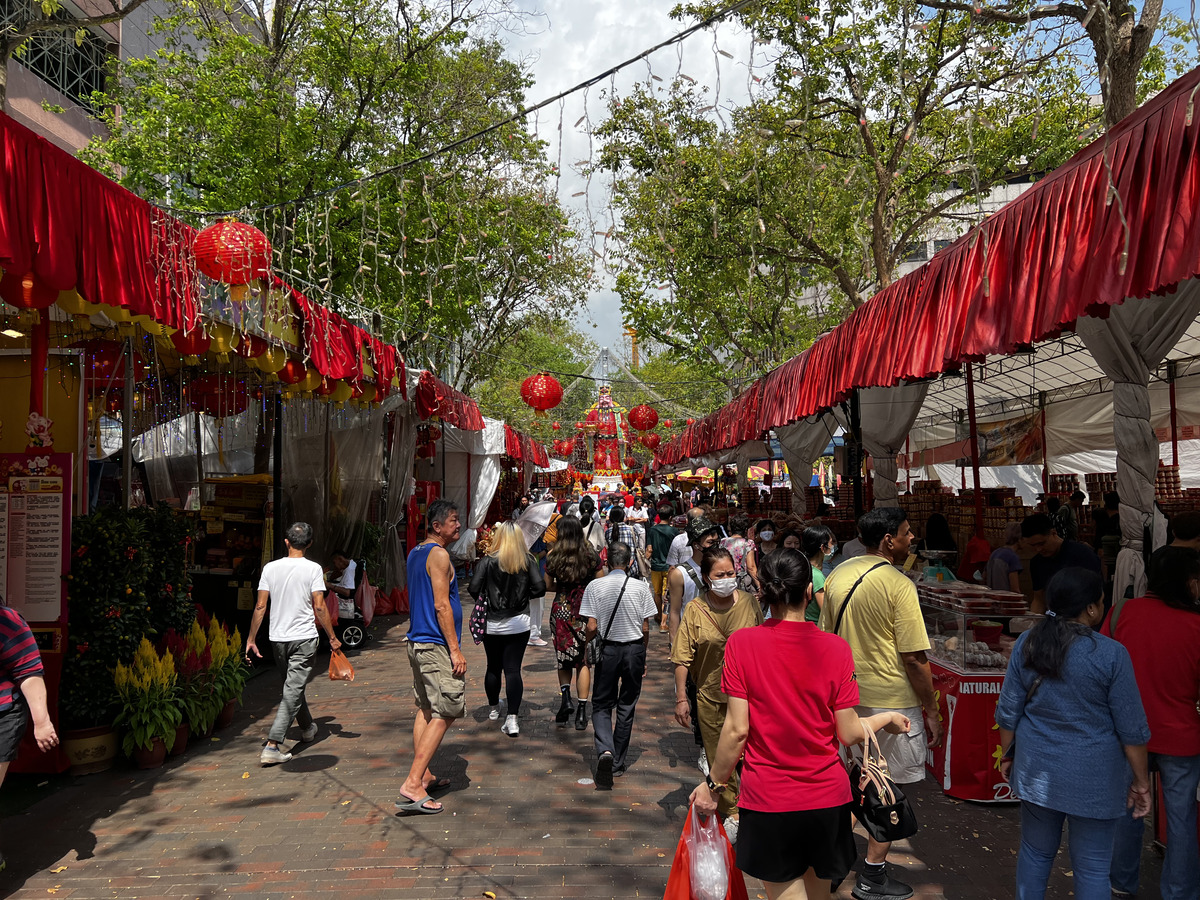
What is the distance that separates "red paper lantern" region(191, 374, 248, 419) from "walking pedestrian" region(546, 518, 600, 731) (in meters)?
5.11

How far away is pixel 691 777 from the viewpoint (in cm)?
568

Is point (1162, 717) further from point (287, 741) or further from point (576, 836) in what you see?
point (287, 741)

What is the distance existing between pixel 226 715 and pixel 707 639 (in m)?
4.68

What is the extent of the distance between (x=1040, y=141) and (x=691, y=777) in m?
12.9

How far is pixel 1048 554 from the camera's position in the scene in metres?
6.48

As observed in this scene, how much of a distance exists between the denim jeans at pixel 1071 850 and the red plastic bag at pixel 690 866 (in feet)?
3.83

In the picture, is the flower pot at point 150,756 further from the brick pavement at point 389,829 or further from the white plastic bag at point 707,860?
the white plastic bag at point 707,860

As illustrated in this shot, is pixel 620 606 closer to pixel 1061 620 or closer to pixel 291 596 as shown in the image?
pixel 291 596

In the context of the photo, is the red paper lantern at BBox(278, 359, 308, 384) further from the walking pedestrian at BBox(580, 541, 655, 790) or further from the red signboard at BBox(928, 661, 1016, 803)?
Result: the red signboard at BBox(928, 661, 1016, 803)

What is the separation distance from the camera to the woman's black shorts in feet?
9.40

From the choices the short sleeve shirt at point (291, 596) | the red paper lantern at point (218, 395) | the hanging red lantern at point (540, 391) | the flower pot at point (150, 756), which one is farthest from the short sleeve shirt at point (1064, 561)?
the hanging red lantern at point (540, 391)

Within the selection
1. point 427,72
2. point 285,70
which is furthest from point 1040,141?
point 285,70

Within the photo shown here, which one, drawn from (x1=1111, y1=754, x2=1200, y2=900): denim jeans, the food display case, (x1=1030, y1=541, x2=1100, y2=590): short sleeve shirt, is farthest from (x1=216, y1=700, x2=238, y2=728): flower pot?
(x1=1030, y1=541, x2=1100, y2=590): short sleeve shirt

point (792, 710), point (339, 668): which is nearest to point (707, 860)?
point (792, 710)
